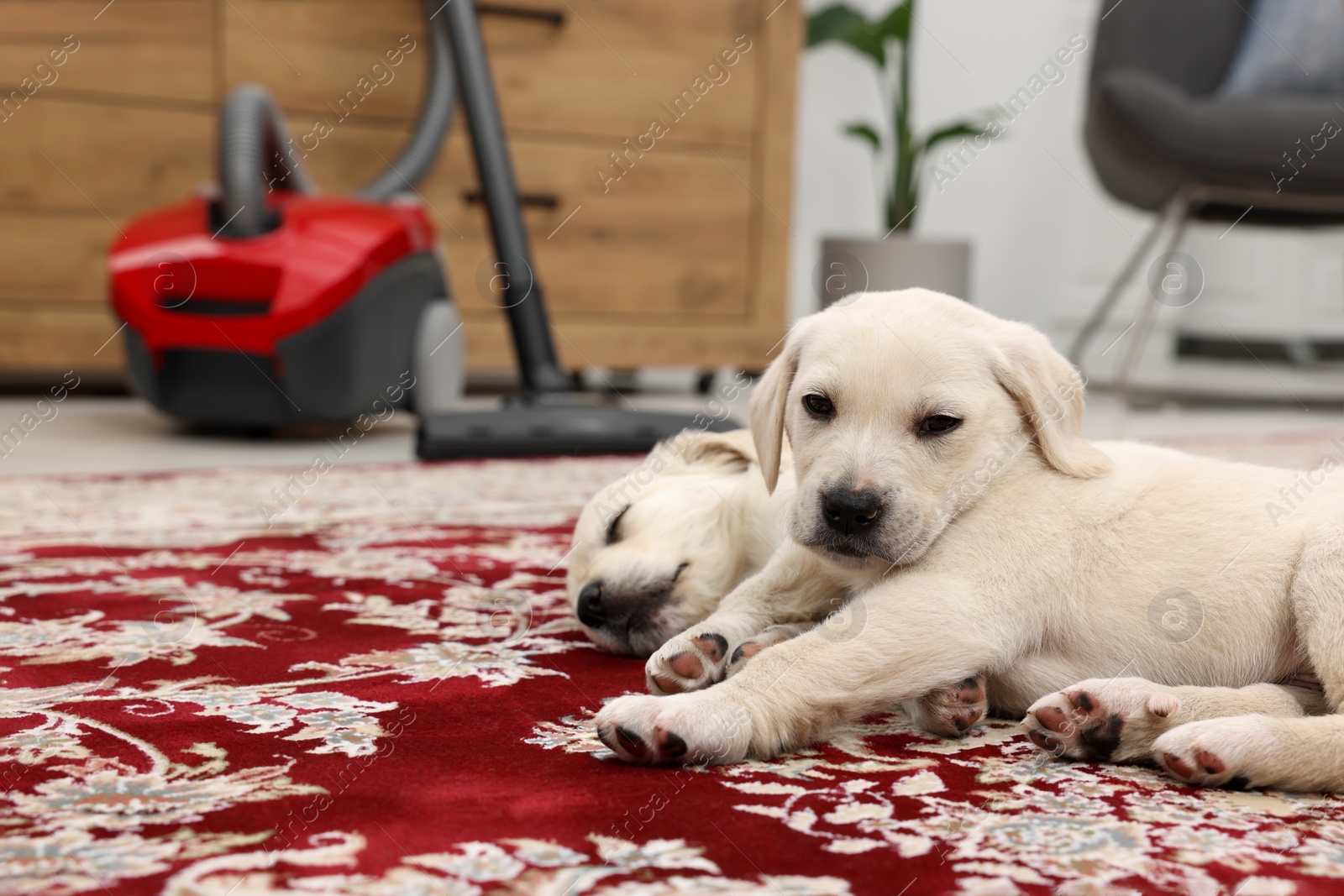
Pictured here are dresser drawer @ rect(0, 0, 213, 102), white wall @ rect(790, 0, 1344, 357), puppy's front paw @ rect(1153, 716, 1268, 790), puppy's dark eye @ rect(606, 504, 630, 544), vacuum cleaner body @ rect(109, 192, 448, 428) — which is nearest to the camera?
puppy's front paw @ rect(1153, 716, 1268, 790)

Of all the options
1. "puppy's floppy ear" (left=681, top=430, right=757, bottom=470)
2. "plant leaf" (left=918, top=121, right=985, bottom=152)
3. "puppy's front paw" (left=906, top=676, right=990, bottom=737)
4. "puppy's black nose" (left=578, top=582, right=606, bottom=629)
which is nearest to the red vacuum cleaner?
"puppy's floppy ear" (left=681, top=430, right=757, bottom=470)

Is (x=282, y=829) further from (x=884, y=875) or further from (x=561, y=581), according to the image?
(x=561, y=581)

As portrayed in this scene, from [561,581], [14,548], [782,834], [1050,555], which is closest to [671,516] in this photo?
[561,581]

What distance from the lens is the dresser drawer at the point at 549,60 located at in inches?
152

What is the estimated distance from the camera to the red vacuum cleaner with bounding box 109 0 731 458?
10.0 ft

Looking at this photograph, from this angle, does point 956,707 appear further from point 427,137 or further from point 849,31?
point 849,31

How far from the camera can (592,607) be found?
1388 millimetres

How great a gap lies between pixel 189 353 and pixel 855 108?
382 centimetres

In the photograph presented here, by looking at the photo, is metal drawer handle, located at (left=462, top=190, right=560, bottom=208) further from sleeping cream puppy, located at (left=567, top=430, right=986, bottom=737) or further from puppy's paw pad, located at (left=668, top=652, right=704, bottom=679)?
puppy's paw pad, located at (left=668, top=652, right=704, bottom=679)

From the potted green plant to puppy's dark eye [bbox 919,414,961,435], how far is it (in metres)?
3.71

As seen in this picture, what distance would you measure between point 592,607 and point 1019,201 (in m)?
5.67

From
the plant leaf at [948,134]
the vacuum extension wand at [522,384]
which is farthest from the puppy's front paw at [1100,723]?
the plant leaf at [948,134]

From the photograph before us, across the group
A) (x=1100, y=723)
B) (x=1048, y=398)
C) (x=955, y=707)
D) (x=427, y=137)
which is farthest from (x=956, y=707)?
(x=427, y=137)

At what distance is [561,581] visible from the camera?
1.76 m
